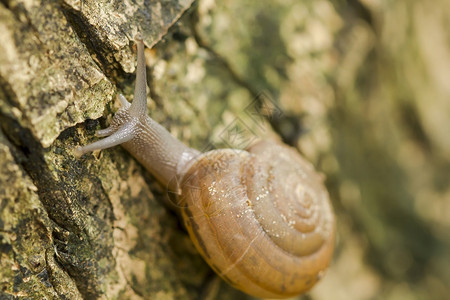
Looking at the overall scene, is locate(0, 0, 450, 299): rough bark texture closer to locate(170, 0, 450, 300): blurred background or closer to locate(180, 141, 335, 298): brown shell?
locate(170, 0, 450, 300): blurred background

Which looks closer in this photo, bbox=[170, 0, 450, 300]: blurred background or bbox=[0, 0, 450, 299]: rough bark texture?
bbox=[0, 0, 450, 299]: rough bark texture

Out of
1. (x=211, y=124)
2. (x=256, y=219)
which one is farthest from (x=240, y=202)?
(x=211, y=124)

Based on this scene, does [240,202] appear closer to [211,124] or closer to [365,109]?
[211,124]

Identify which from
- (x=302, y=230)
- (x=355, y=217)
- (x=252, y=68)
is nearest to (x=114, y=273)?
(x=302, y=230)

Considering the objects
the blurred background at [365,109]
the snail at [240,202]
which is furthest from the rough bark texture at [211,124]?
the snail at [240,202]

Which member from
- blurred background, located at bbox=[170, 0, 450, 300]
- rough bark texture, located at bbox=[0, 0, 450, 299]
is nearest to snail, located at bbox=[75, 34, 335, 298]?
rough bark texture, located at bbox=[0, 0, 450, 299]

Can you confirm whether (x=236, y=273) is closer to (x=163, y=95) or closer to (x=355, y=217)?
(x=163, y=95)

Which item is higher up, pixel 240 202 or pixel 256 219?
pixel 240 202

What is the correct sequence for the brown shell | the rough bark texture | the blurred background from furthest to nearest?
the blurred background
the brown shell
the rough bark texture
